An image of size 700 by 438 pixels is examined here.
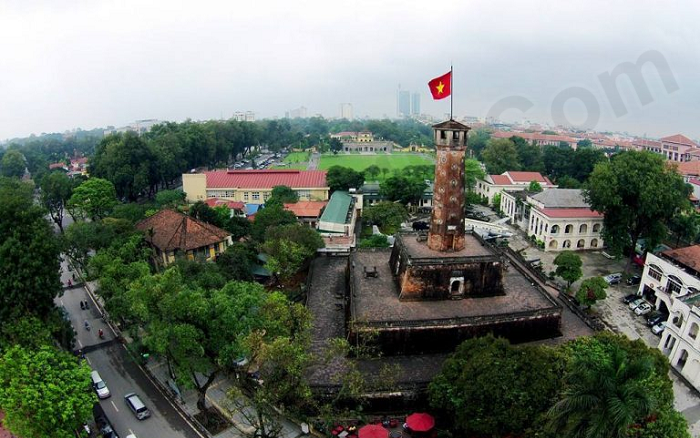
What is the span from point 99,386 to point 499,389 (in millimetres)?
18757

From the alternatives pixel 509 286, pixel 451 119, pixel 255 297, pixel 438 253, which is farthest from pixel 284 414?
pixel 451 119

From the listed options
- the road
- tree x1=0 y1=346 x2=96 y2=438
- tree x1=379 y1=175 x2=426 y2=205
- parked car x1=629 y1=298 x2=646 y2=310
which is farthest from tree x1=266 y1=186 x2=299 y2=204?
tree x1=0 y1=346 x2=96 y2=438

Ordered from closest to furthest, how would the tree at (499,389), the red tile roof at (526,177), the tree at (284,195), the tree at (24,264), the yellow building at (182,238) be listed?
the tree at (499,389)
the tree at (24,264)
the yellow building at (182,238)
the tree at (284,195)
the red tile roof at (526,177)

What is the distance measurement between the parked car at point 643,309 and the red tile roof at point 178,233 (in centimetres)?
2916

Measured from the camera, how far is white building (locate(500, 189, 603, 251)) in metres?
41.7

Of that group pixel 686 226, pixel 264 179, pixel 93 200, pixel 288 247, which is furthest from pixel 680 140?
pixel 93 200

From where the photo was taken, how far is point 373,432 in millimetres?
18109

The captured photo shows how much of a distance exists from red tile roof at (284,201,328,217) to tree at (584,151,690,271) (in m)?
25.8

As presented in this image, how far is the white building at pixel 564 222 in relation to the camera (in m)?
41.7

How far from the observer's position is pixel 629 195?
35.9 meters

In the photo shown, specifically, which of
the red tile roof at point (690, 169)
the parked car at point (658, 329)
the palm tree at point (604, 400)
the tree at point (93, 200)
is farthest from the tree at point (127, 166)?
the red tile roof at point (690, 169)

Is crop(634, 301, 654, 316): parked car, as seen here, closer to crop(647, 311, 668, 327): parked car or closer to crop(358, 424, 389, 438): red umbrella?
crop(647, 311, 668, 327): parked car

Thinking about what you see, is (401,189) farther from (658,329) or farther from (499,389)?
(499,389)

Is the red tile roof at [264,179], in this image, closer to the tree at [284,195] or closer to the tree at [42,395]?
the tree at [284,195]
